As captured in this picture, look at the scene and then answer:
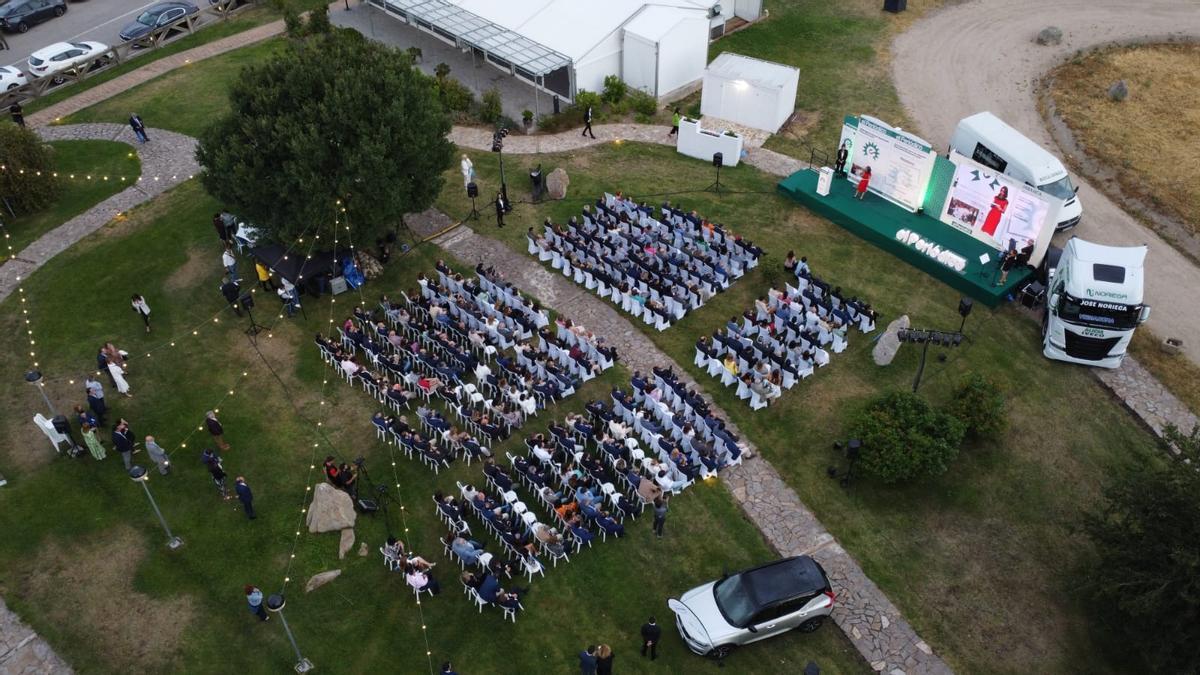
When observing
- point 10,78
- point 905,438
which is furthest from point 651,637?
point 10,78

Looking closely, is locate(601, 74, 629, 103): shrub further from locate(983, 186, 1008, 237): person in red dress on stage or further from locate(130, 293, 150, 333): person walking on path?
locate(130, 293, 150, 333): person walking on path

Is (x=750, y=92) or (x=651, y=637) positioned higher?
(x=750, y=92)

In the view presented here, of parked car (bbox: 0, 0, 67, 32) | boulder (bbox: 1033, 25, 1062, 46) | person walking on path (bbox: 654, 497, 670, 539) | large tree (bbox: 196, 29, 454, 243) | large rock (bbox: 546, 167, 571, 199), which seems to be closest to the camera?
person walking on path (bbox: 654, 497, 670, 539)

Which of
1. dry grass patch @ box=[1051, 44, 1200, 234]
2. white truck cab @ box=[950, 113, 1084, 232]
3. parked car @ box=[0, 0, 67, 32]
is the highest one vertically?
parked car @ box=[0, 0, 67, 32]

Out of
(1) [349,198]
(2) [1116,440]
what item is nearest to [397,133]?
(1) [349,198]

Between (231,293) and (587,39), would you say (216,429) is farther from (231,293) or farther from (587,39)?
(587,39)

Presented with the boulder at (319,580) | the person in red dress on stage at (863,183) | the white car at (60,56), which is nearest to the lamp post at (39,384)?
the boulder at (319,580)

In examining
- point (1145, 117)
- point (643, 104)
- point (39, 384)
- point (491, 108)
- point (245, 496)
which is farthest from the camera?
point (1145, 117)

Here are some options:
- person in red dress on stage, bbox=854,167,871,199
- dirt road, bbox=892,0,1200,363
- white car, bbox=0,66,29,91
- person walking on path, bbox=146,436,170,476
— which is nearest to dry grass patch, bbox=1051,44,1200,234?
dirt road, bbox=892,0,1200,363
